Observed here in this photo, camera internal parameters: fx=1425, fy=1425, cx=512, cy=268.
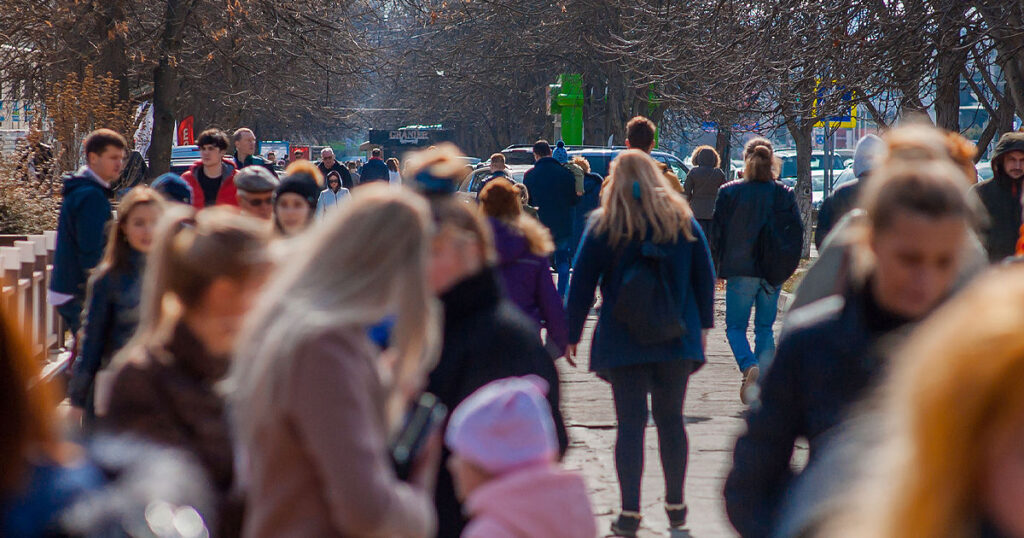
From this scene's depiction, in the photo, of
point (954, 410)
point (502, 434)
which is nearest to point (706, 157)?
point (502, 434)

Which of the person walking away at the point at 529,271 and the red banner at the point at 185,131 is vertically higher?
the red banner at the point at 185,131

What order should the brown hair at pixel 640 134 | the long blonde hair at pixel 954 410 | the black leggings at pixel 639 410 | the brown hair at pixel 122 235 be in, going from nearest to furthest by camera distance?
→ the long blonde hair at pixel 954 410
the brown hair at pixel 122 235
the black leggings at pixel 639 410
the brown hair at pixel 640 134

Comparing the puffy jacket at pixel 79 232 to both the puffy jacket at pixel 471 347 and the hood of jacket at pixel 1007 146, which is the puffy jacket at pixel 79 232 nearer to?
the puffy jacket at pixel 471 347

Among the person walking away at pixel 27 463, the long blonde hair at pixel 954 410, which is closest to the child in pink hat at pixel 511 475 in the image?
the person walking away at pixel 27 463

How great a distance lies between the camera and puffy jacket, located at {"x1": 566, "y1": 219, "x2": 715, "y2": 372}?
611 centimetres

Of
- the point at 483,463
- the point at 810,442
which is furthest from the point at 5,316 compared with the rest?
the point at 810,442

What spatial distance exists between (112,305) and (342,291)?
101 inches

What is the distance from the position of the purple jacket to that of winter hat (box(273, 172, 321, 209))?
101cm

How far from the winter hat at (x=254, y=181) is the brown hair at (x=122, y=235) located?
108 centimetres

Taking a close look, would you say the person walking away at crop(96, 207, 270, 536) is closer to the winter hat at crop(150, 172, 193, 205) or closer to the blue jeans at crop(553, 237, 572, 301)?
the winter hat at crop(150, 172, 193, 205)

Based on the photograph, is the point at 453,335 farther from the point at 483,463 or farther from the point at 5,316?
the point at 5,316

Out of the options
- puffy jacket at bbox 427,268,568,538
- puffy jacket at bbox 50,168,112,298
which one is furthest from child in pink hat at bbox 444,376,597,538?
puffy jacket at bbox 50,168,112,298

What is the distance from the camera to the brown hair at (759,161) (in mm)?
9008

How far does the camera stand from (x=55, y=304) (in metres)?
6.91
